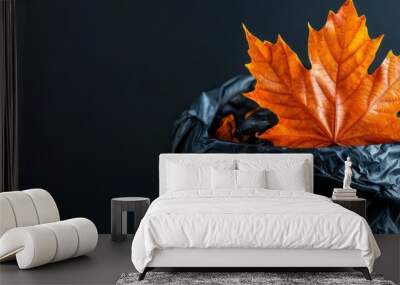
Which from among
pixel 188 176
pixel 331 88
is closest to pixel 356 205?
pixel 331 88

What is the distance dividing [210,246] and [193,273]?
325 mm

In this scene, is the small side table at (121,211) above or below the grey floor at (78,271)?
above

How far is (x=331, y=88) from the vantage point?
6.27 meters

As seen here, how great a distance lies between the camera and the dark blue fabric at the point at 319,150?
6117 mm

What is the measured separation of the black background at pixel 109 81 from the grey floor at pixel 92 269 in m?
1.11

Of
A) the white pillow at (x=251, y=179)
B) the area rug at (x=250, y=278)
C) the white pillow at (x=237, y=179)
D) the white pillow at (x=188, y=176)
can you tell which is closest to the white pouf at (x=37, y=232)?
the area rug at (x=250, y=278)

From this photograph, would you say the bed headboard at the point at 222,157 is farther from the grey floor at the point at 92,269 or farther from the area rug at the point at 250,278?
the area rug at the point at 250,278

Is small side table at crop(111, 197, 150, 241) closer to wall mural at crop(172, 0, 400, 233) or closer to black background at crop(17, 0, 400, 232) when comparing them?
black background at crop(17, 0, 400, 232)

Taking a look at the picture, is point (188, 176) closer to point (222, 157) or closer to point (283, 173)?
point (222, 157)

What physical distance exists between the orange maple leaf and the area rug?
6.60 ft

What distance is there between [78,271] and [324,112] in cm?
283

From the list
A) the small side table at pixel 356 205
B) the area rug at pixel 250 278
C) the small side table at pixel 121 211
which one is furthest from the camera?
the small side table at pixel 121 211

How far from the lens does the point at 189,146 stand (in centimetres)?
634

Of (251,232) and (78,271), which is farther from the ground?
(251,232)
